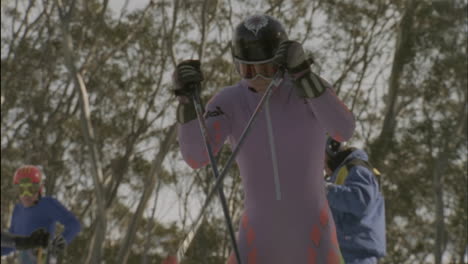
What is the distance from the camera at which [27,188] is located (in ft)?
19.9

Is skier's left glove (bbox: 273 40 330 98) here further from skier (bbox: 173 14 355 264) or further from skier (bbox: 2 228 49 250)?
skier (bbox: 2 228 49 250)

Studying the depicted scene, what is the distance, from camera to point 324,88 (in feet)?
6.91

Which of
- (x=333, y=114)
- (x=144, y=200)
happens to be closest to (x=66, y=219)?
(x=333, y=114)

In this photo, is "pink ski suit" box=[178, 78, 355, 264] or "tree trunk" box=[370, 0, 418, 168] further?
"tree trunk" box=[370, 0, 418, 168]

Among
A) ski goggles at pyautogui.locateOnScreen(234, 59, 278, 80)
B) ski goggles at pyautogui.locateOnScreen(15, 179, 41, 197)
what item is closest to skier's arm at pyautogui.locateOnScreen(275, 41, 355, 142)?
ski goggles at pyautogui.locateOnScreen(234, 59, 278, 80)

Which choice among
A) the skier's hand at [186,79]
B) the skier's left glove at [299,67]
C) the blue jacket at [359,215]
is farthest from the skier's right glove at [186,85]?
the blue jacket at [359,215]

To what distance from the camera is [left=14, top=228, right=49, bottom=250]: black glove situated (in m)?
2.42

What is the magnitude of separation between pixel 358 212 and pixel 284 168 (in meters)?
1.52

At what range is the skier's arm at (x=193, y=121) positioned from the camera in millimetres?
2189

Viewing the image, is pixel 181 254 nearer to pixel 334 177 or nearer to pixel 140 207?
pixel 334 177

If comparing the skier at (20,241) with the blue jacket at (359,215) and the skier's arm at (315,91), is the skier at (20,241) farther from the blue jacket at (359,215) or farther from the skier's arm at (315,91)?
the blue jacket at (359,215)

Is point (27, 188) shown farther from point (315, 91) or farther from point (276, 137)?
point (315, 91)

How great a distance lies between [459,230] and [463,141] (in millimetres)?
2361

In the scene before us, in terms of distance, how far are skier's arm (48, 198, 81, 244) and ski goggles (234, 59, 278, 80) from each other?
3.92m
